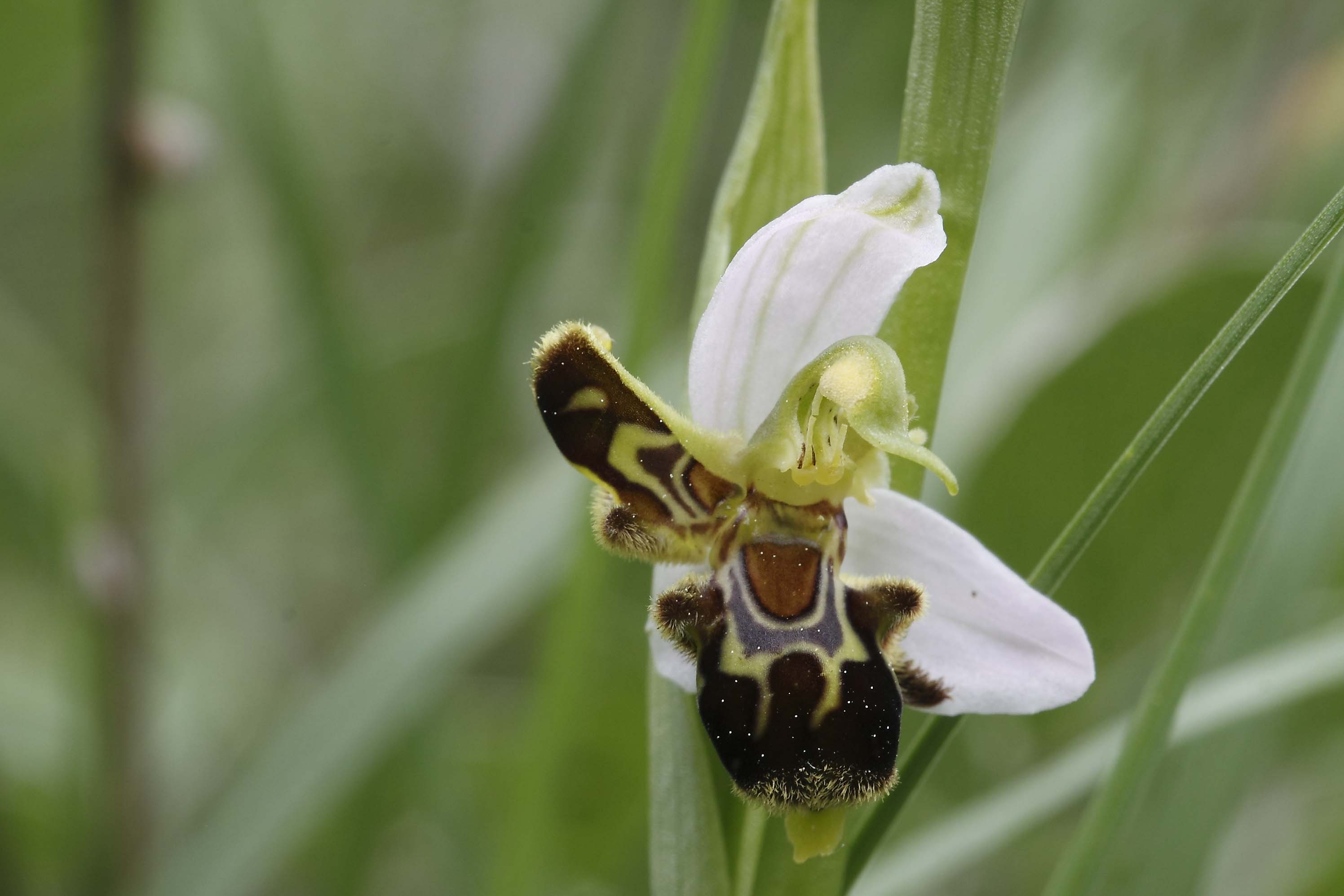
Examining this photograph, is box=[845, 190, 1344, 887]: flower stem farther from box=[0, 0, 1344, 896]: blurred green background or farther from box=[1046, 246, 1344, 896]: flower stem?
box=[0, 0, 1344, 896]: blurred green background

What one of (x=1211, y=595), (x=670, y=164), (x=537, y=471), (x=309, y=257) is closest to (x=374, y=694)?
(x=537, y=471)

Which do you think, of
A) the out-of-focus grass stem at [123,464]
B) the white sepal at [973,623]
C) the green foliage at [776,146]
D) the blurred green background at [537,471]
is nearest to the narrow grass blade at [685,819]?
the white sepal at [973,623]

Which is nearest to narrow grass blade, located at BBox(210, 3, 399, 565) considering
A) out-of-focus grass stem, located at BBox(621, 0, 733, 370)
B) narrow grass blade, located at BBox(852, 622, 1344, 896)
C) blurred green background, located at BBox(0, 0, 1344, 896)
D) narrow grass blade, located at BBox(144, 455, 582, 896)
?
blurred green background, located at BBox(0, 0, 1344, 896)

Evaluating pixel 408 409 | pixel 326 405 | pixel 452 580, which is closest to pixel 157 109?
pixel 326 405

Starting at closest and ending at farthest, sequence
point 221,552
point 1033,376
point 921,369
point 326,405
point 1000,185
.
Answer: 1. point 921,369
2. point 1033,376
3. point 326,405
4. point 1000,185
5. point 221,552

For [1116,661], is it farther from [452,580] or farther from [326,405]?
[326,405]
